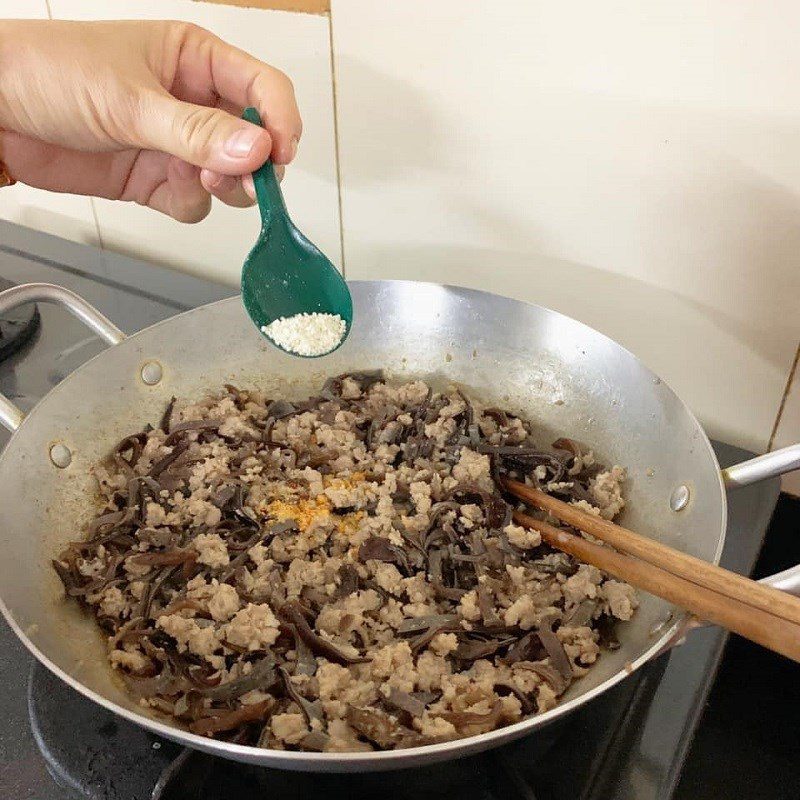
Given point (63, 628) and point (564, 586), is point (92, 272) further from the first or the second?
point (564, 586)

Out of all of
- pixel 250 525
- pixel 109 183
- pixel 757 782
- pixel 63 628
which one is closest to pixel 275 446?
pixel 250 525

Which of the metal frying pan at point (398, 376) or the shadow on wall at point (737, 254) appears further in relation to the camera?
the shadow on wall at point (737, 254)

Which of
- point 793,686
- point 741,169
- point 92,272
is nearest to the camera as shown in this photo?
point 741,169

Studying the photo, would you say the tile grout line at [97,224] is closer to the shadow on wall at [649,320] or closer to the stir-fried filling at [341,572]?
the stir-fried filling at [341,572]

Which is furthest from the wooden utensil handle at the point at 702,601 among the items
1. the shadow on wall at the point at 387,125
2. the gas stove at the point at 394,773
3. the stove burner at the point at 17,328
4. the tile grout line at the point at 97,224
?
the tile grout line at the point at 97,224

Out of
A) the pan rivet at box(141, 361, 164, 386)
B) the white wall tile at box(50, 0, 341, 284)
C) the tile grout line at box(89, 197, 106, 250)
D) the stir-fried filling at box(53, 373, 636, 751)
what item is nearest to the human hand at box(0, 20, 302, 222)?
the white wall tile at box(50, 0, 341, 284)

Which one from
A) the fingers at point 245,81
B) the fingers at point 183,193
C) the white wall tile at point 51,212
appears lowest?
the white wall tile at point 51,212

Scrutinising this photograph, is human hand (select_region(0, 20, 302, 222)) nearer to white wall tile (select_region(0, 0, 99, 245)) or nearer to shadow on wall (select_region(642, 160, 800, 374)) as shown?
shadow on wall (select_region(642, 160, 800, 374))
